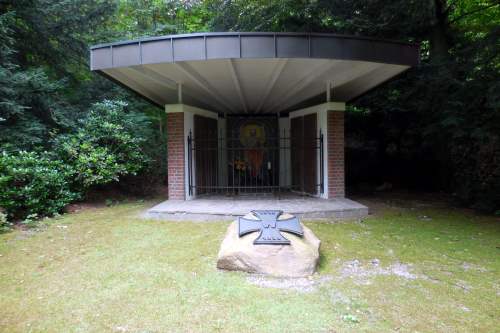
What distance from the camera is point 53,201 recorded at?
6.16 metres

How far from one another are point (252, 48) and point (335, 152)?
307 centimetres

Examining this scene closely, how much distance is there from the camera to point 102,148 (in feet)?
23.5

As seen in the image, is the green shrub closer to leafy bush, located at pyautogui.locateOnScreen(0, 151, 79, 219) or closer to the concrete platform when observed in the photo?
leafy bush, located at pyautogui.locateOnScreen(0, 151, 79, 219)

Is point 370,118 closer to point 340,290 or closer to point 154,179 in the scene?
point 154,179

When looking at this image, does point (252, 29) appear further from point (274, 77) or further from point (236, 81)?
point (274, 77)

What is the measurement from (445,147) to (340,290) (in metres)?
6.93

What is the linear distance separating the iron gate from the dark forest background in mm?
1445

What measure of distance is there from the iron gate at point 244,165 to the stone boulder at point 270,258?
360 centimetres

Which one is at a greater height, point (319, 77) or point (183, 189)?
point (319, 77)

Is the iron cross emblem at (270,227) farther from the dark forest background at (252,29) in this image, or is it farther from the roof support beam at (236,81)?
the dark forest background at (252,29)

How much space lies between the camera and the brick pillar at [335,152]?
6.75 metres

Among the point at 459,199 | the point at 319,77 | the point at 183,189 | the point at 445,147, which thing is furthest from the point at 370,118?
the point at 183,189

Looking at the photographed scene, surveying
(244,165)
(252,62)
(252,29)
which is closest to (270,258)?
(252,62)

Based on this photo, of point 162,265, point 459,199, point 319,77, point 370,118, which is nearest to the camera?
point 162,265
